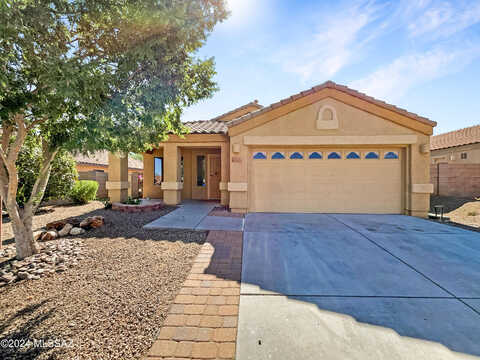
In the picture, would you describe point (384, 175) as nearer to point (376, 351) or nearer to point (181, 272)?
point (376, 351)

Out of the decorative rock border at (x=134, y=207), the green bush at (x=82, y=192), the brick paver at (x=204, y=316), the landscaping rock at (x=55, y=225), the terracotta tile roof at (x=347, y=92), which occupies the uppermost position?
the terracotta tile roof at (x=347, y=92)

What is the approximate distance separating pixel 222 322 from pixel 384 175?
815 centimetres

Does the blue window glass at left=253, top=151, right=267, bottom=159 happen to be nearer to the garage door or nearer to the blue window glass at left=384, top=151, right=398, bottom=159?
the garage door

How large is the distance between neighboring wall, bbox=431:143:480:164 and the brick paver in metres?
20.0

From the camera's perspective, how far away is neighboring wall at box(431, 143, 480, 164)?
14.3 metres

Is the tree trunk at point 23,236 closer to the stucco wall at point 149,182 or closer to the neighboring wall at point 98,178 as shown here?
the stucco wall at point 149,182

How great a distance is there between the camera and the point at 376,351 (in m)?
1.90

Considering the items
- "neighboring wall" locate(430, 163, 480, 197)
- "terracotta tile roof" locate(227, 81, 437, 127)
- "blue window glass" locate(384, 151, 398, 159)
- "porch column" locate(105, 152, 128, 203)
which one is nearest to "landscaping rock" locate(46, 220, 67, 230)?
"porch column" locate(105, 152, 128, 203)

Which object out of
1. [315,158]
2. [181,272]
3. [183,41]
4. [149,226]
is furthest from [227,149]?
[181,272]

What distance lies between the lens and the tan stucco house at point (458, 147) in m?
14.5

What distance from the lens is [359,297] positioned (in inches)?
106

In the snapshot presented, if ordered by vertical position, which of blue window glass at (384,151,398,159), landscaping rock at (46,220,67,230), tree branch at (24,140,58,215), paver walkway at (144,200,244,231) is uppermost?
blue window glass at (384,151,398,159)

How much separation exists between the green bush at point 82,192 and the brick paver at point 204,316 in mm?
8421

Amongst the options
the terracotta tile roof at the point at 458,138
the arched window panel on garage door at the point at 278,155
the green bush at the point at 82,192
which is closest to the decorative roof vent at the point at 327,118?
the arched window panel on garage door at the point at 278,155
